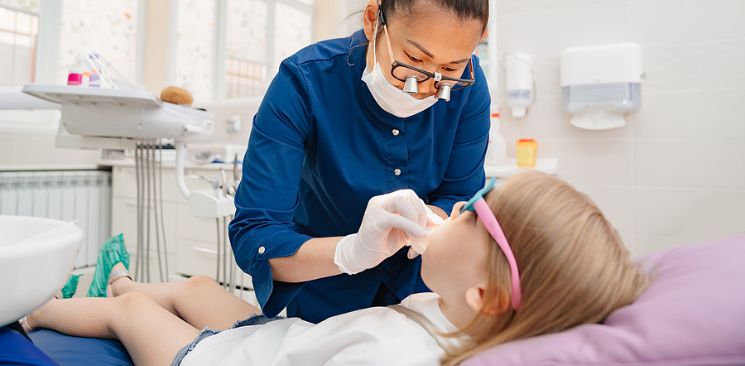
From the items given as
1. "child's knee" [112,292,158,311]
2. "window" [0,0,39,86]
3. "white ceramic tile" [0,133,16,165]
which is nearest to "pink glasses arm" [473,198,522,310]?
"child's knee" [112,292,158,311]

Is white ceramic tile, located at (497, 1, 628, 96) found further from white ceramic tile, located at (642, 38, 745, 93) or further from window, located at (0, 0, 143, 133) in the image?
window, located at (0, 0, 143, 133)

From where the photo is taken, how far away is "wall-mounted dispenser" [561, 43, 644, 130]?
7.09 feet

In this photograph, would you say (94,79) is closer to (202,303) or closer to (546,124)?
(202,303)

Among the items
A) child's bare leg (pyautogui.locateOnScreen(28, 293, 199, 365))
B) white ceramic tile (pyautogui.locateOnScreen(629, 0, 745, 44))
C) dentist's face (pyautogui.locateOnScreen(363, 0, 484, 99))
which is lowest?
child's bare leg (pyautogui.locateOnScreen(28, 293, 199, 365))

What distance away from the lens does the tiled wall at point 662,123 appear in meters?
2.10

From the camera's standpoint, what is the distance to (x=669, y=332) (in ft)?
1.98

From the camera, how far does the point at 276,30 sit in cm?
466

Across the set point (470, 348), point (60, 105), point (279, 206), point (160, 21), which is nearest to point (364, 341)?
point (470, 348)

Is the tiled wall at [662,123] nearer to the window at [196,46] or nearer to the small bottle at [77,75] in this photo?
the small bottle at [77,75]

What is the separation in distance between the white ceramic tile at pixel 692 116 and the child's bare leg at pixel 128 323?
80.1 inches

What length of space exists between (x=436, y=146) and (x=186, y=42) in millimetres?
3513

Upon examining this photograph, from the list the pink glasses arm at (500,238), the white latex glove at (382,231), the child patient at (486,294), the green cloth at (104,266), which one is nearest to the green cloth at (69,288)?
the green cloth at (104,266)

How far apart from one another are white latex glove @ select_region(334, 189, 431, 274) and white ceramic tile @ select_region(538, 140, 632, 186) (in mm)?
1685

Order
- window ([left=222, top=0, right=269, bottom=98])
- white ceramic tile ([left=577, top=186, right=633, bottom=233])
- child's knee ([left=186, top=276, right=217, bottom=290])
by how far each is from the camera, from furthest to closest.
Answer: window ([left=222, top=0, right=269, bottom=98]) → white ceramic tile ([left=577, top=186, right=633, bottom=233]) → child's knee ([left=186, top=276, right=217, bottom=290])
